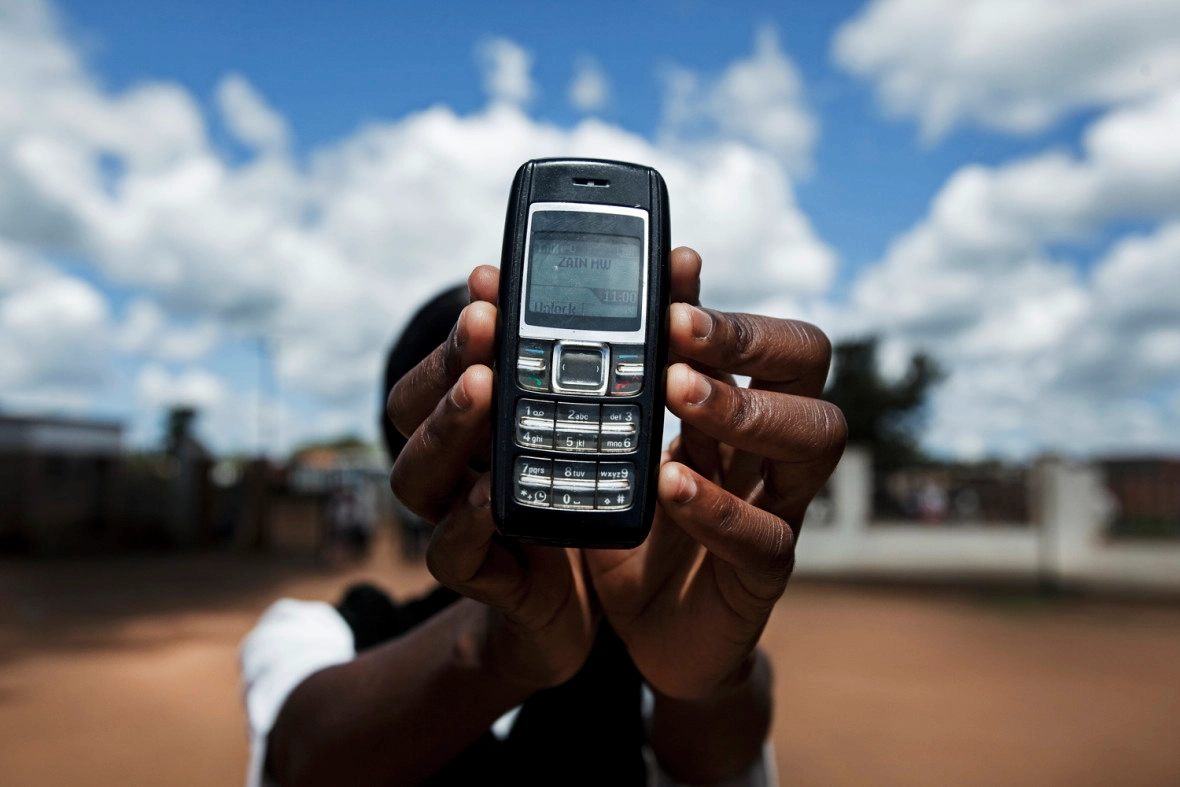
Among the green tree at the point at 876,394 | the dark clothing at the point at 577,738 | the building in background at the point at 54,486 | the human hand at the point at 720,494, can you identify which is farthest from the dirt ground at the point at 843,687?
the green tree at the point at 876,394

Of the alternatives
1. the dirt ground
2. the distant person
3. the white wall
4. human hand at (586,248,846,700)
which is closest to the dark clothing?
the distant person

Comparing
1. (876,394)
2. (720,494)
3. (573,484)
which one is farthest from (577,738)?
(876,394)

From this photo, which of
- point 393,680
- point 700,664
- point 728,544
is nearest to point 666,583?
point 700,664

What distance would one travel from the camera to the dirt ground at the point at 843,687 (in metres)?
6.20

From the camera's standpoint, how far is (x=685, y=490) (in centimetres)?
110

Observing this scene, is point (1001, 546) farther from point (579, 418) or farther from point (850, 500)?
point (579, 418)

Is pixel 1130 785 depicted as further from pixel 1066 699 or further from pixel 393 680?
pixel 393 680

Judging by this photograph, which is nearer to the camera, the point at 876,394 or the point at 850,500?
the point at 850,500

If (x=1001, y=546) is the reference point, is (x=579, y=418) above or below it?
above

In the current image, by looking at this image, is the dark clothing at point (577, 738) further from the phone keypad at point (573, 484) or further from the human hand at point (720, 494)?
the phone keypad at point (573, 484)

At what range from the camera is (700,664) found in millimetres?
1308

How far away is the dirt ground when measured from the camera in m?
6.20

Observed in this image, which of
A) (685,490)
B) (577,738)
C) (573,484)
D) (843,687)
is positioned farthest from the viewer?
(843,687)

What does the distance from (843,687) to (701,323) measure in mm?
8079
